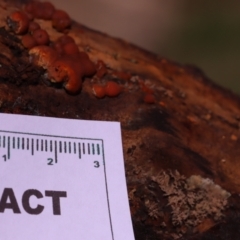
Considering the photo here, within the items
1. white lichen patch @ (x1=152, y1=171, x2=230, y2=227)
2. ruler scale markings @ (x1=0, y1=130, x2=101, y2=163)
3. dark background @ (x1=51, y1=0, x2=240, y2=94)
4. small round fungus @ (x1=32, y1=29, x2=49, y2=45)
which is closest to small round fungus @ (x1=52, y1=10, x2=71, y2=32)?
small round fungus @ (x1=32, y1=29, x2=49, y2=45)

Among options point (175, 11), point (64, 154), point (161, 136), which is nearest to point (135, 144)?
point (161, 136)

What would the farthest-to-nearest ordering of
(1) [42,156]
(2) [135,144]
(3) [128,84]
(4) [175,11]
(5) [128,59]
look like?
(4) [175,11], (5) [128,59], (3) [128,84], (2) [135,144], (1) [42,156]

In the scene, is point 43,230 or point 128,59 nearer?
point 43,230

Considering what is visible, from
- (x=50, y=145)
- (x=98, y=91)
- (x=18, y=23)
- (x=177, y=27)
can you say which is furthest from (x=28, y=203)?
(x=177, y=27)

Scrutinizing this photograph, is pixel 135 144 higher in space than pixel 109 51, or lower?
lower

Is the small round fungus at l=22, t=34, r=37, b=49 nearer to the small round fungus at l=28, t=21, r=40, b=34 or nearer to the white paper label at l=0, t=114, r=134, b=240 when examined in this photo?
the small round fungus at l=28, t=21, r=40, b=34

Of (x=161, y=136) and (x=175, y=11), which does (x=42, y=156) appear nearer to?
(x=161, y=136)
